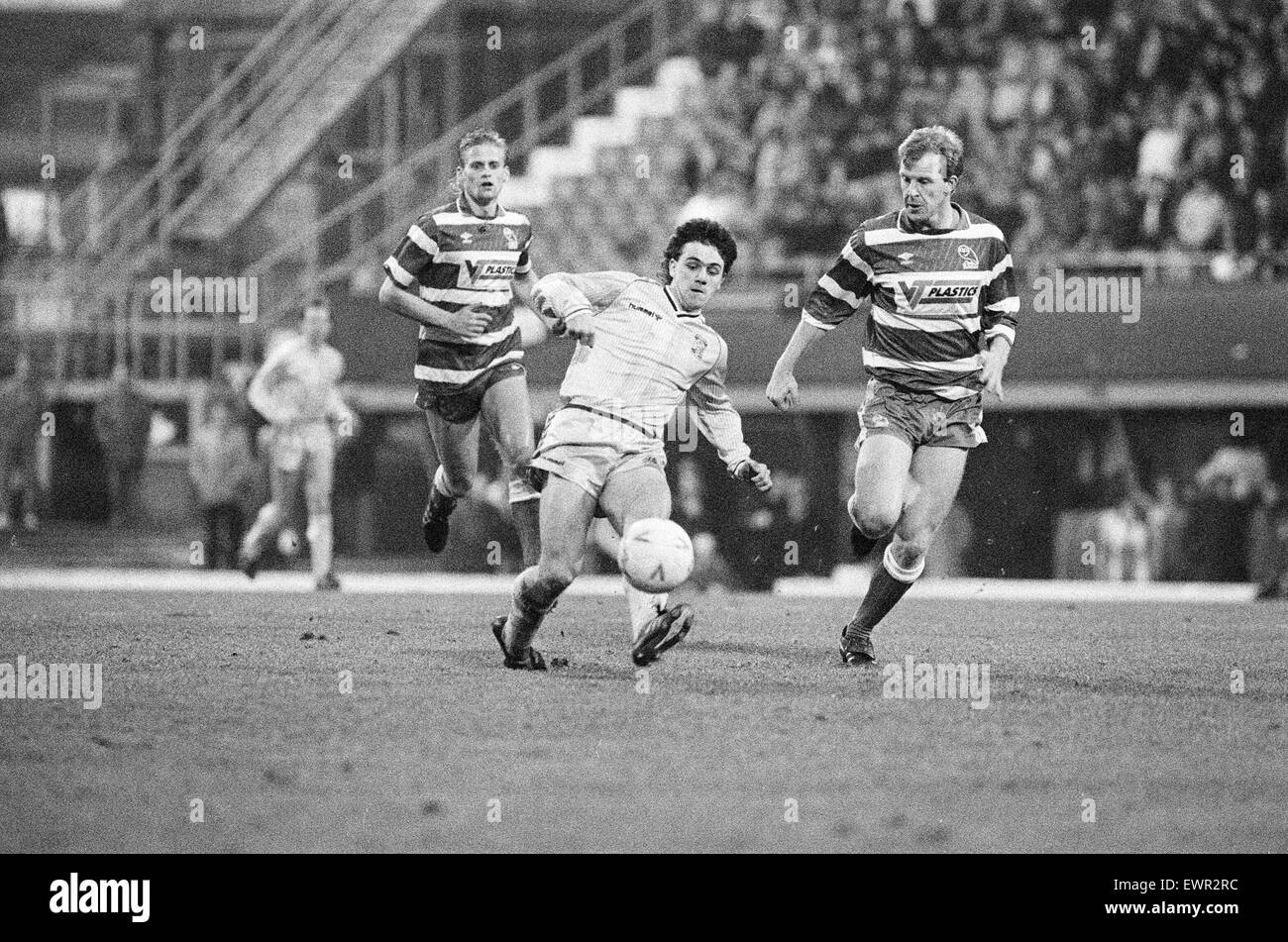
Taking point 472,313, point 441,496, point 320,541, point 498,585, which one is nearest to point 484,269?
point 472,313

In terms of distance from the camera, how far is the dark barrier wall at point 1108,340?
20500 millimetres

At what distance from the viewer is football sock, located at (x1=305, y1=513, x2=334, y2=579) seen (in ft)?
Result: 53.5

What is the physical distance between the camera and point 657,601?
960cm

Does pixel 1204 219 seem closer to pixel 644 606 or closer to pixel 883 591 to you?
pixel 883 591

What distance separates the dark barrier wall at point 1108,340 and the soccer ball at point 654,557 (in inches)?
440

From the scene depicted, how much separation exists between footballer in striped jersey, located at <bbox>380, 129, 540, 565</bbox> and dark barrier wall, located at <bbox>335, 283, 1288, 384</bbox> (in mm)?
8771

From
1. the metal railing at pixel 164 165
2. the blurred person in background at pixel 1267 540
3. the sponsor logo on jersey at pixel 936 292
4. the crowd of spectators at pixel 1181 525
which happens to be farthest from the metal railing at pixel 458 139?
the sponsor logo on jersey at pixel 936 292

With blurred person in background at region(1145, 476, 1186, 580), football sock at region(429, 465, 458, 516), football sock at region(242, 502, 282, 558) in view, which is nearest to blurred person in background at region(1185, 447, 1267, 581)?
blurred person in background at region(1145, 476, 1186, 580)

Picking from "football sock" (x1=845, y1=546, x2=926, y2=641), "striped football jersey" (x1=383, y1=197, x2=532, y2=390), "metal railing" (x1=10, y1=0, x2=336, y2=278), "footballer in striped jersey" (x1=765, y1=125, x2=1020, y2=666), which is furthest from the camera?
"metal railing" (x1=10, y1=0, x2=336, y2=278)

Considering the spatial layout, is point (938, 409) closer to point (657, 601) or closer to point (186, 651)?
point (657, 601)

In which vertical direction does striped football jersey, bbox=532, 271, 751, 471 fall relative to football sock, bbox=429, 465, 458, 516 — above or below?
above

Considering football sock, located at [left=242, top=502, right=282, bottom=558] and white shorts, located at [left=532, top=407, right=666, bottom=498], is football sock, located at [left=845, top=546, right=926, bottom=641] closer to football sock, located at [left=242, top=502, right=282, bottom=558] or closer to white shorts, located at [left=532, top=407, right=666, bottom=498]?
white shorts, located at [left=532, top=407, right=666, bottom=498]
